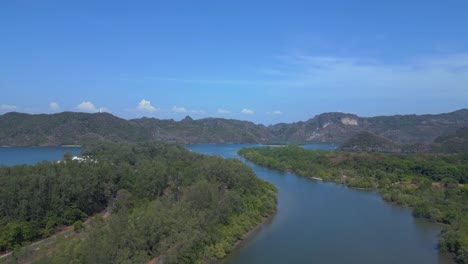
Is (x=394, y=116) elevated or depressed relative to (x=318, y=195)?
elevated

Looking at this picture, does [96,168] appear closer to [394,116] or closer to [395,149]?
[395,149]

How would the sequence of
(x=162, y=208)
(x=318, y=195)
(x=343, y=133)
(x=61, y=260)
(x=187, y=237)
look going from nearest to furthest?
(x=61, y=260), (x=187, y=237), (x=162, y=208), (x=318, y=195), (x=343, y=133)

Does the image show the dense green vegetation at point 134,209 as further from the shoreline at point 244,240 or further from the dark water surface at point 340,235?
the dark water surface at point 340,235

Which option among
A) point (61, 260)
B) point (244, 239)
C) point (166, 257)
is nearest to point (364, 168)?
point (244, 239)

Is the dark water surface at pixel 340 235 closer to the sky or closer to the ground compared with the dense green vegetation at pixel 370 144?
closer to the ground

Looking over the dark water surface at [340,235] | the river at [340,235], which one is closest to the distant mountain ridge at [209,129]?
the dark water surface at [340,235]

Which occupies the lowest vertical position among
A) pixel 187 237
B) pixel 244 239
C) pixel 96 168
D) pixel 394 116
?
pixel 244 239

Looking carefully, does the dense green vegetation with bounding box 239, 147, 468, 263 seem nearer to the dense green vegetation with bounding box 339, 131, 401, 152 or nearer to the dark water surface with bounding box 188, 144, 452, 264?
the dark water surface with bounding box 188, 144, 452, 264
